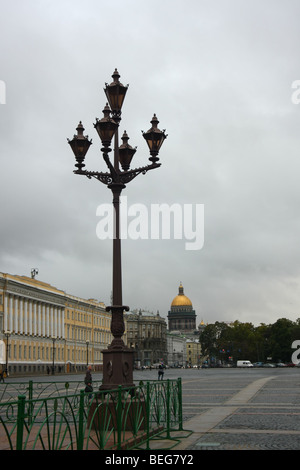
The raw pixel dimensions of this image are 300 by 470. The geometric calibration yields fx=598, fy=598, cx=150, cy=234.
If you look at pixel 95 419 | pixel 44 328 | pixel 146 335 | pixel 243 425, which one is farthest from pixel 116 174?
pixel 146 335

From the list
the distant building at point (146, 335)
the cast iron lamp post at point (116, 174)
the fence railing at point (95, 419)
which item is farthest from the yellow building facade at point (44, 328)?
the distant building at point (146, 335)

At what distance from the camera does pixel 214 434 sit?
13.1m

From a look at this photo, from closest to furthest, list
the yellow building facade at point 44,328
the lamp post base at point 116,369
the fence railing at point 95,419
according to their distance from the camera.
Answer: the fence railing at point 95,419
the lamp post base at point 116,369
the yellow building facade at point 44,328

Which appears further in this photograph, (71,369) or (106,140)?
(71,369)

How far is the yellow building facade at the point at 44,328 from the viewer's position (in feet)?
267

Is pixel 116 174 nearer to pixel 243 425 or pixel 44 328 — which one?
pixel 243 425

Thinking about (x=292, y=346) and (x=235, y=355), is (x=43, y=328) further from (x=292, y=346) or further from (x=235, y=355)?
(x=235, y=355)

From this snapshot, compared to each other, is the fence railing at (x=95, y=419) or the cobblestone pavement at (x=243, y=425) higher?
the fence railing at (x=95, y=419)

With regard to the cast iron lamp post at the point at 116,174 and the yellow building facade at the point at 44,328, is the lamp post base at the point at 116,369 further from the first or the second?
the yellow building facade at the point at 44,328

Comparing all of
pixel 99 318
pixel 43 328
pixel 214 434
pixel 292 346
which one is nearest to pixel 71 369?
pixel 43 328

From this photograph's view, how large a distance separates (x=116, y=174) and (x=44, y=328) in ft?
Result: 275

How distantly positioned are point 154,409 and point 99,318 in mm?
109965

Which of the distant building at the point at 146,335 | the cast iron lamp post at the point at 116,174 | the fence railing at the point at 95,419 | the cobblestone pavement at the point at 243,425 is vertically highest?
the cast iron lamp post at the point at 116,174

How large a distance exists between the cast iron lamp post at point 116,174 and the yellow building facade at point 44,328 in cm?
6074
